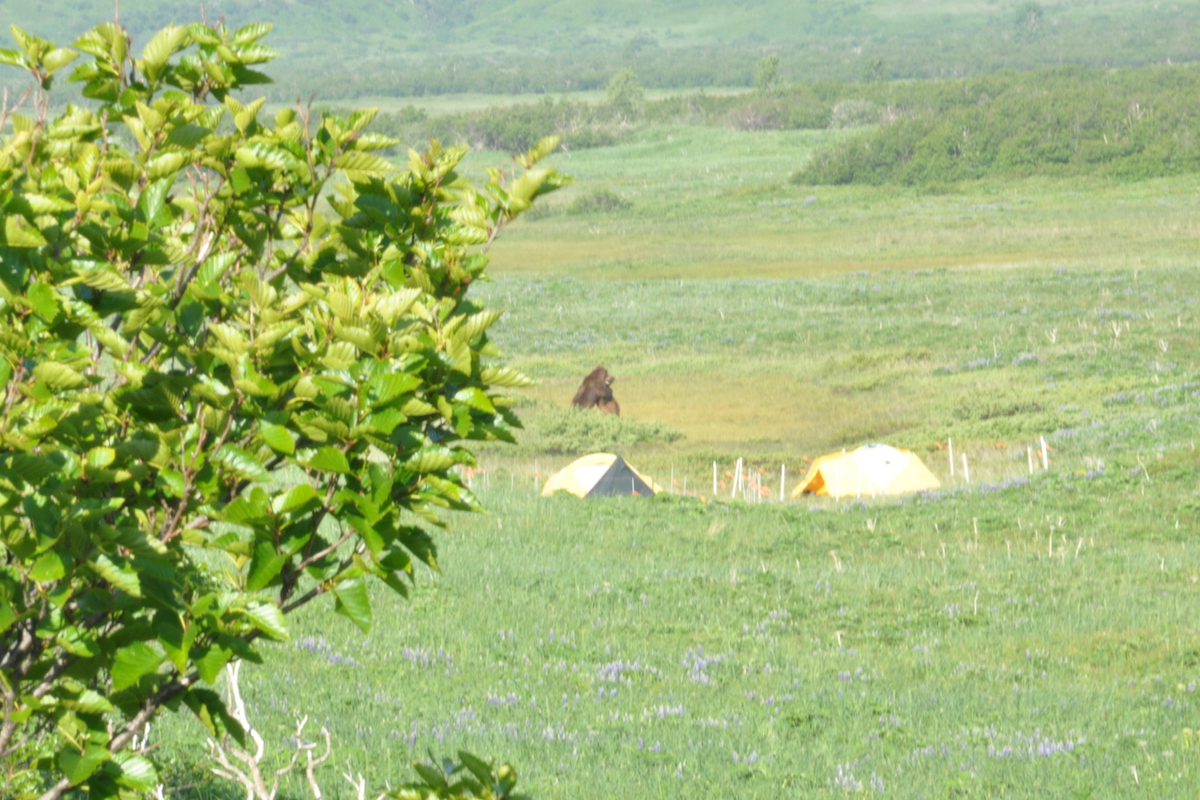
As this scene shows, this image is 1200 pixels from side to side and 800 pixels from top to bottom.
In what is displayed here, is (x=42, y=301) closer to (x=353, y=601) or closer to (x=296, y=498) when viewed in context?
(x=296, y=498)

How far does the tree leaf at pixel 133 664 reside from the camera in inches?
113

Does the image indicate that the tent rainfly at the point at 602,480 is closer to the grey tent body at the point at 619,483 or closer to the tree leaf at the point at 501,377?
the grey tent body at the point at 619,483

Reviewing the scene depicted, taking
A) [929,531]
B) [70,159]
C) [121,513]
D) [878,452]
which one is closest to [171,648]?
[121,513]

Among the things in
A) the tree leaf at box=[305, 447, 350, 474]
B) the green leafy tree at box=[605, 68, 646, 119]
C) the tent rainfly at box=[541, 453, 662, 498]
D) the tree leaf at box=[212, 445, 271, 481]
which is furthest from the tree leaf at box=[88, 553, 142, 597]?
the green leafy tree at box=[605, 68, 646, 119]

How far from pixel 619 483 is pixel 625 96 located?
129800 millimetres

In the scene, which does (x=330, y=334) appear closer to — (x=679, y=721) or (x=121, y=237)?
(x=121, y=237)

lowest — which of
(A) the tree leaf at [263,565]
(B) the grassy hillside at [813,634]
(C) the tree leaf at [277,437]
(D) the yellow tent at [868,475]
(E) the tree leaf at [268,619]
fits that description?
(D) the yellow tent at [868,475]

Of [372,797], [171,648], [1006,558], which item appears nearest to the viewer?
[171,648]

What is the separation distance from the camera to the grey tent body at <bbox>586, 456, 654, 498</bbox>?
1855 centimetres

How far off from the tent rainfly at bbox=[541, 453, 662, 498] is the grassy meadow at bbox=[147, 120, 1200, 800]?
54.1 inches

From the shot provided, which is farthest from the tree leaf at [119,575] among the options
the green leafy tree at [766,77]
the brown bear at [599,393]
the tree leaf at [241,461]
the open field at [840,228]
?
the green leafy tree at [766,77]

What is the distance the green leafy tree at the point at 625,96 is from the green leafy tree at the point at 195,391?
140086 mm

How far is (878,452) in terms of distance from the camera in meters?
20.1

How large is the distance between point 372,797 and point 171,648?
3694 mm
